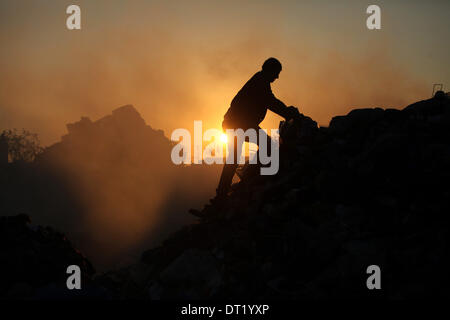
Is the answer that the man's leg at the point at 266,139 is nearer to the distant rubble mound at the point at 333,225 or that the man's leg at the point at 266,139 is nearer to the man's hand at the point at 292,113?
the distant rubble mound at the point at 333,225

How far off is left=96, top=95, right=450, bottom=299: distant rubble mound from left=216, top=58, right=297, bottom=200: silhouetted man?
1.04m

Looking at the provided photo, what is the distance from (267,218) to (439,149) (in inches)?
143

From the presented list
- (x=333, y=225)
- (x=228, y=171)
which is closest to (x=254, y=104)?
(x=228, y=171)

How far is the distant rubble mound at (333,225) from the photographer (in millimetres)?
6430

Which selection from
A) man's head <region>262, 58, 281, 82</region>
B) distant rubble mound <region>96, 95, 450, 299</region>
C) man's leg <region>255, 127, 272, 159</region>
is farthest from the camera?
man's leg <region>255, 127, 272, 159</region>

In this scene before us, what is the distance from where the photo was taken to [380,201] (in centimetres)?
750

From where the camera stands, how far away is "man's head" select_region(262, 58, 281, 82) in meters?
9.11

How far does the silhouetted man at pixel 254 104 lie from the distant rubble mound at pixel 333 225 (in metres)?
1.04

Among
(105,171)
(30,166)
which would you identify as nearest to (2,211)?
(30,166)

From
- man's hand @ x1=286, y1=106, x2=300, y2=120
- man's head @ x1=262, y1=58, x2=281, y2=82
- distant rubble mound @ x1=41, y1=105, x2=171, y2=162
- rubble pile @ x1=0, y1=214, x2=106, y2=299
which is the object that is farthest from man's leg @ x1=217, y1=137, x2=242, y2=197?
distant rubble mound @ x1=41, y1=105, x2=171, y2=162

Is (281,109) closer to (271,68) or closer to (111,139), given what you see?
(271,68)

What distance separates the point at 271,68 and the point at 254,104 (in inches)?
35.3

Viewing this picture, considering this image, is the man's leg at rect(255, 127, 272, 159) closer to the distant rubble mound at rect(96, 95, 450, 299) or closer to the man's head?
the distant rubble mound at rect(96, 95, 450, 299)
